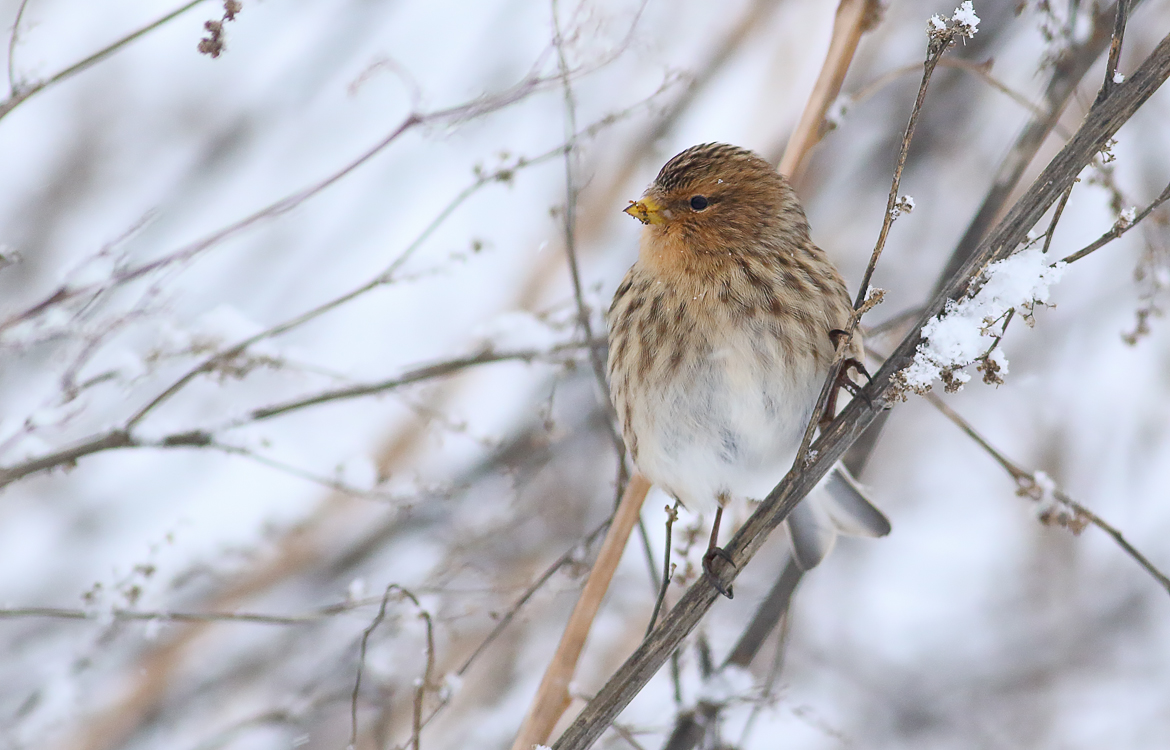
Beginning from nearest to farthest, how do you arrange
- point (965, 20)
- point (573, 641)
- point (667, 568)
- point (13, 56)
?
1. point (965, 20)
2. point (667, 568)
3. point (13, 56)
4. point (573, 641)

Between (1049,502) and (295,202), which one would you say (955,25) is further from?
(295,202)

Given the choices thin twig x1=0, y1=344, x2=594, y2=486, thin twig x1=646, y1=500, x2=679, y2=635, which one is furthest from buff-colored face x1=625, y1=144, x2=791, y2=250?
thin twig x1=646, y1=500, x2=679, y2=635

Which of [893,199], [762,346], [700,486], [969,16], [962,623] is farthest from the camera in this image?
[962,623]

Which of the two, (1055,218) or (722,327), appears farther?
(722,327)

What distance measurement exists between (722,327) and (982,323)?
960mm

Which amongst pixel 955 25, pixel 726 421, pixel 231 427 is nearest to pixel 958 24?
pixel 955 25

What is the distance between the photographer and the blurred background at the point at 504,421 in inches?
105

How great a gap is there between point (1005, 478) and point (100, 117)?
193 inches

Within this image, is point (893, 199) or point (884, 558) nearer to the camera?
point (893, 199)

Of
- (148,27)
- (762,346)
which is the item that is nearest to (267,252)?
(148,27)

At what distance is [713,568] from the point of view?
82.2 inches

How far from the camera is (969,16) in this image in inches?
56.7

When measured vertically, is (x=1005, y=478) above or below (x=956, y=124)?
below

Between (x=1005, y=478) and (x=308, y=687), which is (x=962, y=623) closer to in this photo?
(x=1005, y=478)
